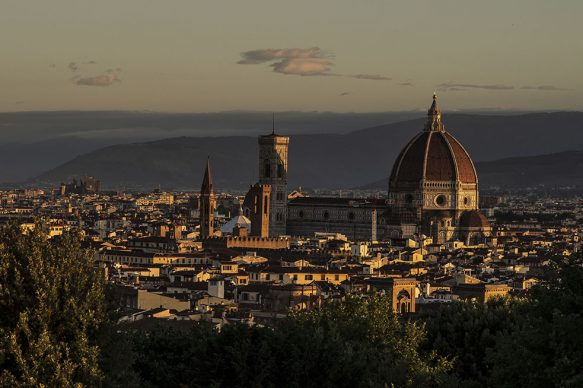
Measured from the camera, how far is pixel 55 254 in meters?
33.7

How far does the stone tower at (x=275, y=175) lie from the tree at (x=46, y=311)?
113 meters

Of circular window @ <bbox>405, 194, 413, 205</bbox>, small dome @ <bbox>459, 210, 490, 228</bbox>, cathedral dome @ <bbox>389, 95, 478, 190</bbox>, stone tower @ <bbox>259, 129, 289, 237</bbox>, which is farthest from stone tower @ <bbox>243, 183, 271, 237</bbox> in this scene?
small dome @ <bbox>459, 210, 490, 228</bbox>

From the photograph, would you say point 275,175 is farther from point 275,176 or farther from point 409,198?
point 409,198

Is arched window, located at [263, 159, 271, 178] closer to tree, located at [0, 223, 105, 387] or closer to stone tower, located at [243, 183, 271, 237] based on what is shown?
stone tower, located at [243, 183, 271, 237]

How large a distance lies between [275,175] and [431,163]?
1290 centimetres

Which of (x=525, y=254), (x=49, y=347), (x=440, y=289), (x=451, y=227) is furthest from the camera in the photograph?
(x=451, y=227)

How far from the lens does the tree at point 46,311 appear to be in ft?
104

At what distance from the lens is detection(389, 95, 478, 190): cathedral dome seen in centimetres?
14788

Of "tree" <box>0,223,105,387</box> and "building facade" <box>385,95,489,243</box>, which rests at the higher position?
"tree" <box>0,223,105,387</box>

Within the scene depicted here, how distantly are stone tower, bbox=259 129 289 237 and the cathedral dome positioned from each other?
8798mm

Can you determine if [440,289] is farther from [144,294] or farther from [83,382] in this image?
[83,382]

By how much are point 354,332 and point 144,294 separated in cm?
1848

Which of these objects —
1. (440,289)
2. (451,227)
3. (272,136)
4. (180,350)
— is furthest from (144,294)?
(272,136)

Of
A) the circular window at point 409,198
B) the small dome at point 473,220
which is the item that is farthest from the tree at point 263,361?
the circular window at point 409,198
